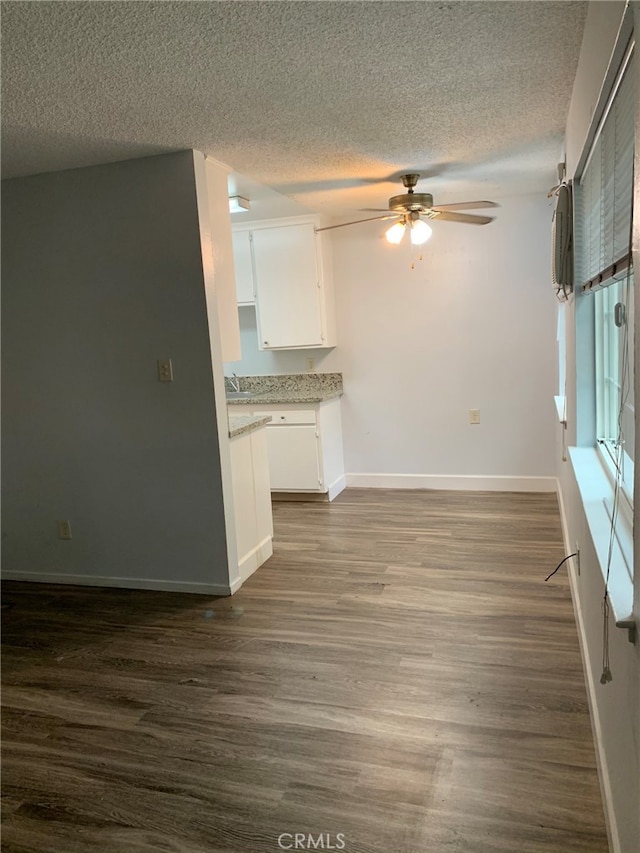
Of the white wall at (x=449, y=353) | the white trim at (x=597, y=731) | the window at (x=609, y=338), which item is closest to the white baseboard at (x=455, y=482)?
the white wall at (x=449, y=353)

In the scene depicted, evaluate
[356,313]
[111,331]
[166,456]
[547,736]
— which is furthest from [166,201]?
[547,736]

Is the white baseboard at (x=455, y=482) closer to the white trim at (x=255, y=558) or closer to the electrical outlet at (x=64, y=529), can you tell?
the white trim at (x=255, y=558)

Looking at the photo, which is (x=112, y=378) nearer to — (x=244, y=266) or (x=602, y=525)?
(x=244, y=266)

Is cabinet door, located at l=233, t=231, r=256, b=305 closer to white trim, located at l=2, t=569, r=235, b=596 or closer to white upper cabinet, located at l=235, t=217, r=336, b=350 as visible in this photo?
white upper cabinet, located at l=235, t=217, r=336, b=350

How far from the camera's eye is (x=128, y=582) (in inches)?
141

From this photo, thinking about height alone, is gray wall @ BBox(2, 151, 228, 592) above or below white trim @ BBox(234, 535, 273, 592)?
above

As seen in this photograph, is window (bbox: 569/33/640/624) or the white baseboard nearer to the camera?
window (bbox: 569/33/640/624)

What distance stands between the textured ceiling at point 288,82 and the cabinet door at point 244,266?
5.61 ft

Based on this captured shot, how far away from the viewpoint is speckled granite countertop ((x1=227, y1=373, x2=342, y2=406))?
16.9ft

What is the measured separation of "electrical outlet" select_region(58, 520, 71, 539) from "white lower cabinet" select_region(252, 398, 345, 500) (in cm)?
187

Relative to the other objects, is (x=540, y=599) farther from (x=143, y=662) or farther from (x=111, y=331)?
(x=111, y=331)

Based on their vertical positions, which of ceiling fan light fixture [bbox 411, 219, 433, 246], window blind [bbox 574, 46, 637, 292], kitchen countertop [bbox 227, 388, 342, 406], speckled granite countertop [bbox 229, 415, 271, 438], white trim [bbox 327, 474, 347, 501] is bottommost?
white trim [bbox 327, 474, 347, 501]

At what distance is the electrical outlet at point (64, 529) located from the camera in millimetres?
3672

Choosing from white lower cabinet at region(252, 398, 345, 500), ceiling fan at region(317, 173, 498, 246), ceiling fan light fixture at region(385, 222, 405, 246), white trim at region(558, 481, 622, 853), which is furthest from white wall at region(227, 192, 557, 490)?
white trim at region(558, 481, 622, 853)
